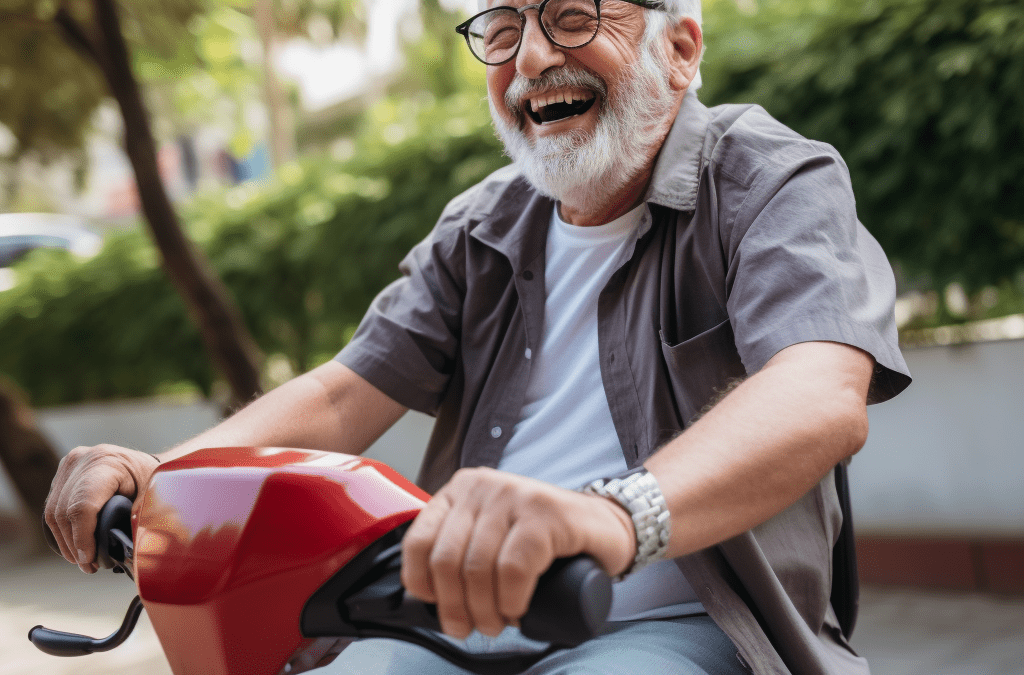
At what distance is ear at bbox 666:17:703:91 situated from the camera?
1769mm

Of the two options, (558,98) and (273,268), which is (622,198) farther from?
(273,268)

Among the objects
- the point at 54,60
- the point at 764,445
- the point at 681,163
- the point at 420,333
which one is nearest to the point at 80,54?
the point at 54,60

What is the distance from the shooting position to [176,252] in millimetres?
5859

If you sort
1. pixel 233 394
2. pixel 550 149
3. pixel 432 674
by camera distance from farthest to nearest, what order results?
pixel 233 394
pixel 550 149
pixel 432 674

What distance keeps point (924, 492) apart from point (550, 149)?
2772 millimetres

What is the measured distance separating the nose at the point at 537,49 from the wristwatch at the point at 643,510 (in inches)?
33.7

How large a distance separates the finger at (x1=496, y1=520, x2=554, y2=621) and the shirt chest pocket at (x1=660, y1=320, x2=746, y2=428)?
70 centimetres

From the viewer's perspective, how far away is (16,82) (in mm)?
6277

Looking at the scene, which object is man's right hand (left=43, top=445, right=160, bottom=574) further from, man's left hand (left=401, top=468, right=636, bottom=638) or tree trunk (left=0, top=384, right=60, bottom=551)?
tree trunk (left=0, top=384, right=60, bottom=551)

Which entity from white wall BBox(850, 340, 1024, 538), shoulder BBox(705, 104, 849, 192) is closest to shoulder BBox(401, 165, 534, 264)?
shoulder BBox(705, 104, 849, 192)

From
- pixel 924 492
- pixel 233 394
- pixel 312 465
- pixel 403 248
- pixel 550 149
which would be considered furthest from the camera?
pixel 233 394

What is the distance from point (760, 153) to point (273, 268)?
505 cm

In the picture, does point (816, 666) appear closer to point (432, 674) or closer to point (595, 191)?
point (432, 674)

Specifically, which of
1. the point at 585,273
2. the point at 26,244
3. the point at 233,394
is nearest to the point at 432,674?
the point at 585,273
